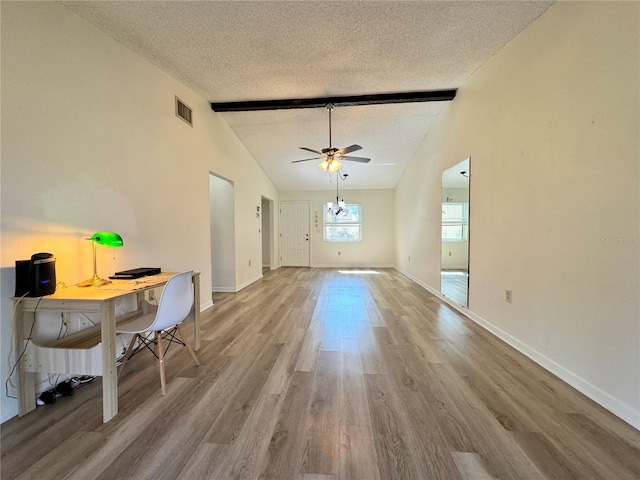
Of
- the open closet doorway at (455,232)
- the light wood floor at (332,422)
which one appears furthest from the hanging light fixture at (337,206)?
the light wood floor at (332,422)

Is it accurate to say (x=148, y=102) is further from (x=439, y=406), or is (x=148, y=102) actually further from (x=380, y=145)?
(x=380, y=145)

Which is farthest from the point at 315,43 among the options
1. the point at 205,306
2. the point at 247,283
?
the point at 247,283

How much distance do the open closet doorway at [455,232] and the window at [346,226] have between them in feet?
12.2

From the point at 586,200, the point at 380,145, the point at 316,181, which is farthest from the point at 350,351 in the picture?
the point at 316,181

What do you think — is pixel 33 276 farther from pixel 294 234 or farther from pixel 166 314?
pixel 294 234

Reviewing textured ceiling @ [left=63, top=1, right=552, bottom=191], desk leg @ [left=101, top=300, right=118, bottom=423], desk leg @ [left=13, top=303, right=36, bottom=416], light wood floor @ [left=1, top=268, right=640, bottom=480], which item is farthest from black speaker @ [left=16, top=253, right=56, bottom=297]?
textured ceiling @ [left=63, top=1, right=552, bottom=191]

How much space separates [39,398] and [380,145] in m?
5.44

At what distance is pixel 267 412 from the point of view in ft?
5.04

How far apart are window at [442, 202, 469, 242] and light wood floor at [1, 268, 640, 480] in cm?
180

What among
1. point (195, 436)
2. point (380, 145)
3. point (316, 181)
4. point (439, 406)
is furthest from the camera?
point (316, 181)

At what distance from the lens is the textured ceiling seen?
2029 mm

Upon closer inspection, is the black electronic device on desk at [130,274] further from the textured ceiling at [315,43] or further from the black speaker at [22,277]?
the textured ceiling at [315,43]

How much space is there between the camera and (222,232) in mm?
4594

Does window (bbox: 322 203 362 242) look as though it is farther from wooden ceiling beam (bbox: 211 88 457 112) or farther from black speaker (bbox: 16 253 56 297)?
Result: black speaker (bbox: 16 253 56 297)
